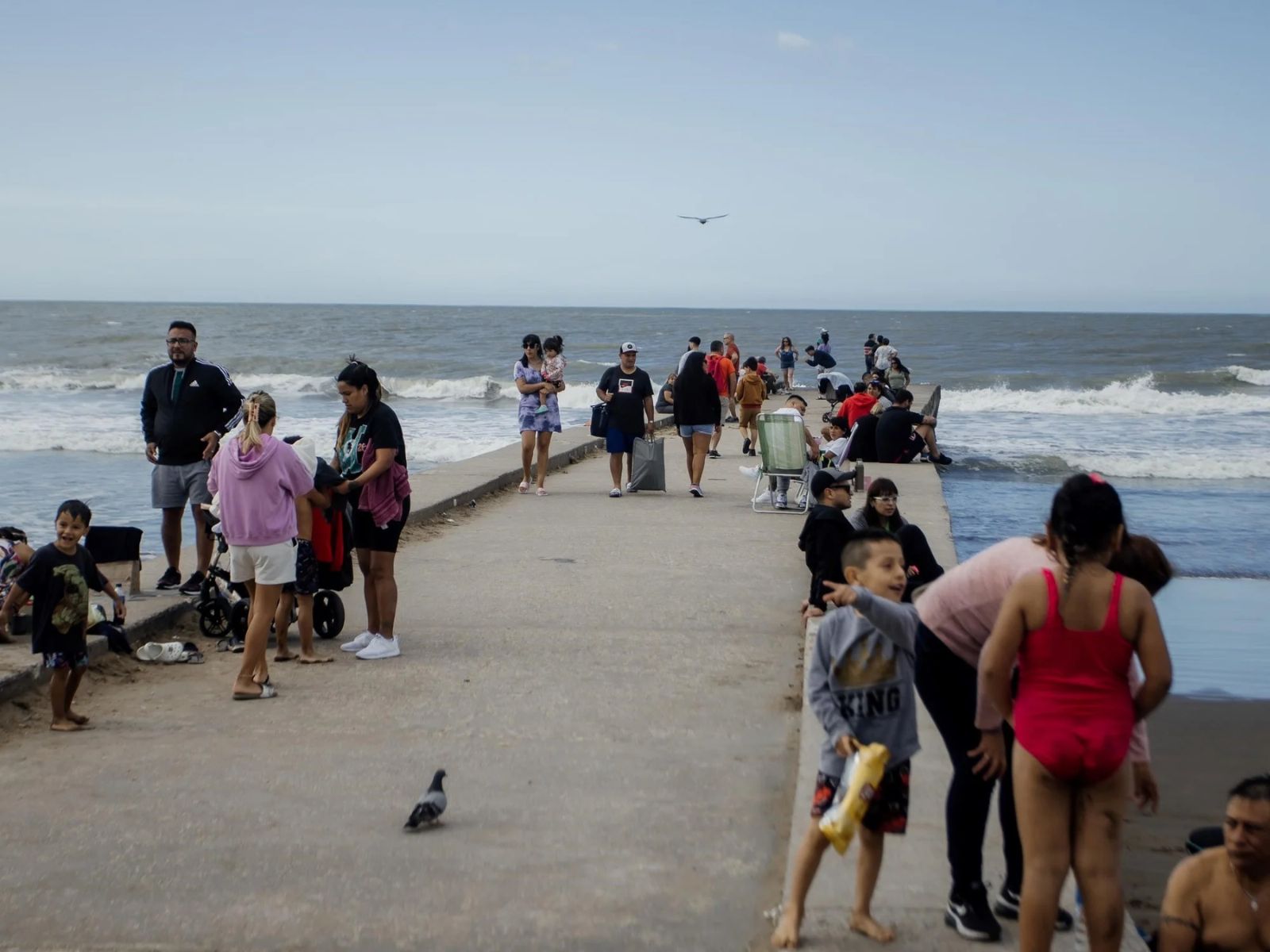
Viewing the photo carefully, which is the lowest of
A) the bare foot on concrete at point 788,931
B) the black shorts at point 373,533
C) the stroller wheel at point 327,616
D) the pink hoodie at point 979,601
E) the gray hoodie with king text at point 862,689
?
the stroller wheel at point 327,616

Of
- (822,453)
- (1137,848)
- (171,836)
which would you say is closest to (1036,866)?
(1137,848)

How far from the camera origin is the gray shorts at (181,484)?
8258mm

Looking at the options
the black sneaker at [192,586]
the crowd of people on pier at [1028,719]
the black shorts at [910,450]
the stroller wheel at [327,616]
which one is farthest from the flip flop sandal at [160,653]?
the black shorts at [910,450]

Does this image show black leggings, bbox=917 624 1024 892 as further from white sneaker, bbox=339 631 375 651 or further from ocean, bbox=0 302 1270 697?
ocean, bbox=0 302 1270 697

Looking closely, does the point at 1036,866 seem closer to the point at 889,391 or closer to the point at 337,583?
the point at 337,583

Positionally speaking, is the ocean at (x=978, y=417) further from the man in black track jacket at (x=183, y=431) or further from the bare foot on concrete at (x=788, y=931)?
the bare foot on concrete at (x=788, y=931)

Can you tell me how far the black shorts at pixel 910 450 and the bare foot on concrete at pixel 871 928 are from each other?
11.3 m

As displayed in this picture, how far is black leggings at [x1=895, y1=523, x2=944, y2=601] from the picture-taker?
5652 mm

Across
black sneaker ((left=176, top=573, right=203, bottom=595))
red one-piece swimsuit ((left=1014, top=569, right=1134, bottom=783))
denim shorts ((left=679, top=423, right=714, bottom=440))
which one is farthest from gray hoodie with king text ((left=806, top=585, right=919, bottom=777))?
→ denim shorts ((left=679, top=423, right=714, bottom=440))

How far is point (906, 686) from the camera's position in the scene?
12.9 ft

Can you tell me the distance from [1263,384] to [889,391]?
119 feet

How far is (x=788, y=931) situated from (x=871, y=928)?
0.23 metres

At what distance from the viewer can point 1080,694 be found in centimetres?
325

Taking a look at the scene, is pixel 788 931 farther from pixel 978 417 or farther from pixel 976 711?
pixel 978 417
